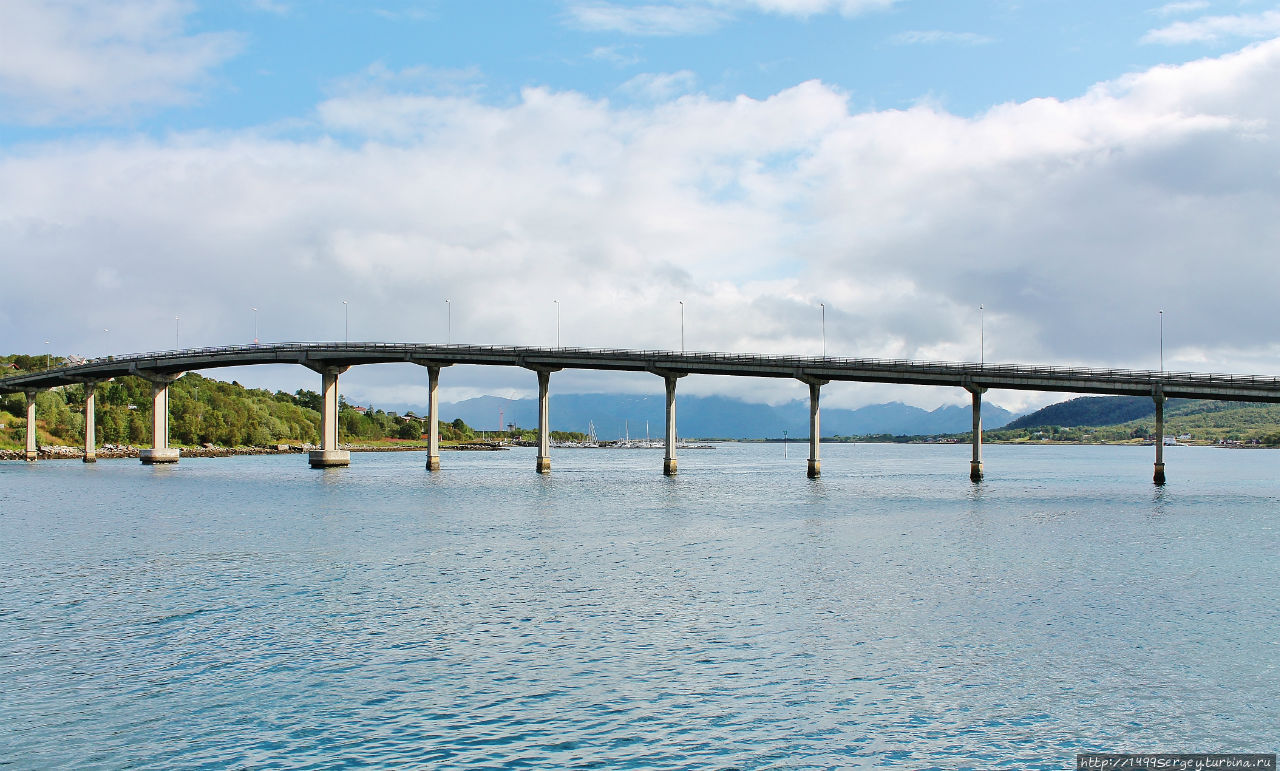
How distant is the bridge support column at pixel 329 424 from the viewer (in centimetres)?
14675

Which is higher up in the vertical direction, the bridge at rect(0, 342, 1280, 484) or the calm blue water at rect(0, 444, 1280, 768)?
the bridge at rect(0, 342, 1280, 484)

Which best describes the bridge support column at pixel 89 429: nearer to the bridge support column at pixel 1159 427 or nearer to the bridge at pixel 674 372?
the bridge at pixel 674 372

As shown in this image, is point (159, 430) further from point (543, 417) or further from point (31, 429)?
point (543, 417)

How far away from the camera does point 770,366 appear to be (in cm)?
12631

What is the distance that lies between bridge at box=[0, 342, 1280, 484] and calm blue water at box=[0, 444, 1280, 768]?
191ft

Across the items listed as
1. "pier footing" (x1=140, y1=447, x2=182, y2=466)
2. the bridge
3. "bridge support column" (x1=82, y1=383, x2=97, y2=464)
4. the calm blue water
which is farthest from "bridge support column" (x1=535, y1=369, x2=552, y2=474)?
"bridge support column" (x1=82, y1=383, x2=97, y2=464)

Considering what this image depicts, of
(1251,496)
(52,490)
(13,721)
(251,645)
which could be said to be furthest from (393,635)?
(1251,496)

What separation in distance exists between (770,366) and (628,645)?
10015cm

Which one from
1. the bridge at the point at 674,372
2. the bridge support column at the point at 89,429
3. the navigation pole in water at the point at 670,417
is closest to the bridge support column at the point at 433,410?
the bridge at the point at 674,372

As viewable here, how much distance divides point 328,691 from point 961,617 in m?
22.0

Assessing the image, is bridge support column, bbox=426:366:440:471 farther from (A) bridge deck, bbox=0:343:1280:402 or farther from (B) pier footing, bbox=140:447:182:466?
(B) pier footing, bbox=140:447:182:466

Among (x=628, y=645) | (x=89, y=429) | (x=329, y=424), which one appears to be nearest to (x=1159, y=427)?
(x=628, y=645)

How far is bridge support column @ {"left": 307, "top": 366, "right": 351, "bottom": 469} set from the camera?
146750mm

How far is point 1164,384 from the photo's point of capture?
116 m
